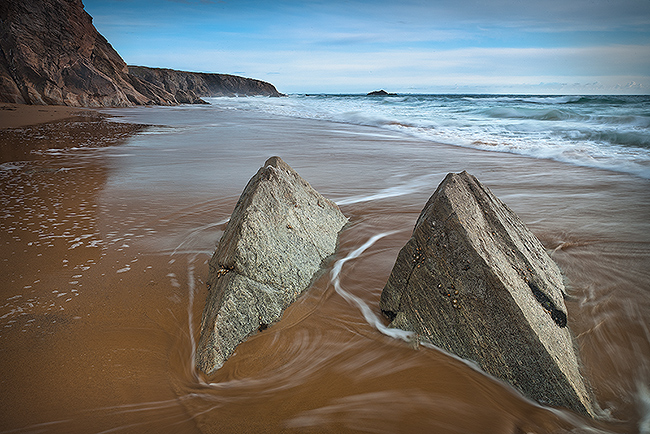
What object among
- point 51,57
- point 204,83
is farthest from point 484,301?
point 204,83

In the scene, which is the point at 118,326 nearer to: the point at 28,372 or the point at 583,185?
the point at 28,372

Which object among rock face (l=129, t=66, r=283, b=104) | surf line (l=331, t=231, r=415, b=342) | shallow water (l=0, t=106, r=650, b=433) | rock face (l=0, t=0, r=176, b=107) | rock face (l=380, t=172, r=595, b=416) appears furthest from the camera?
rock face (l=129, t=66, r=283, b=104)

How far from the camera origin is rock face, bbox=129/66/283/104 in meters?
45.8

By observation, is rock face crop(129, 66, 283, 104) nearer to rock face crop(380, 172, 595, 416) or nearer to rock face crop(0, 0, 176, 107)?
rock face crop(0, 0, 176, 107)

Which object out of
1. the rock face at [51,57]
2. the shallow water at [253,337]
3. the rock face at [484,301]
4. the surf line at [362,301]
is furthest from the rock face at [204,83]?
the rock face at [484,301]

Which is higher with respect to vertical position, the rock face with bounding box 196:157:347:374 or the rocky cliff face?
the rocky cliff face

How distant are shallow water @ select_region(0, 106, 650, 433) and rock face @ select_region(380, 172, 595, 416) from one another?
4.1 inches

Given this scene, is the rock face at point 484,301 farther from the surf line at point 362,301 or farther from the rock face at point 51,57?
the rock face at point 51,57

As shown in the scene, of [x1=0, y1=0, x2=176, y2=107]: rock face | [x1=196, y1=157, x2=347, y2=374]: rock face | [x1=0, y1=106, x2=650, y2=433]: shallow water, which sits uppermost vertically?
[x1=0, y1=0, x2=176, y2=107]: rock face

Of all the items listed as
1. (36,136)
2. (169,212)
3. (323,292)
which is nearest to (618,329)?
(323,292)

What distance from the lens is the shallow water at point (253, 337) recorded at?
163 centimetres

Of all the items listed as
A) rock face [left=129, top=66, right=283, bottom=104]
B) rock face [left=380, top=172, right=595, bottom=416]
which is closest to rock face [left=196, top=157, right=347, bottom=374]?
rock face [left=380, top=172, right=595, bottom=416]

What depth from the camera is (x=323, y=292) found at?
254cm

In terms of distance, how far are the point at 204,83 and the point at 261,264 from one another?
73.0m
